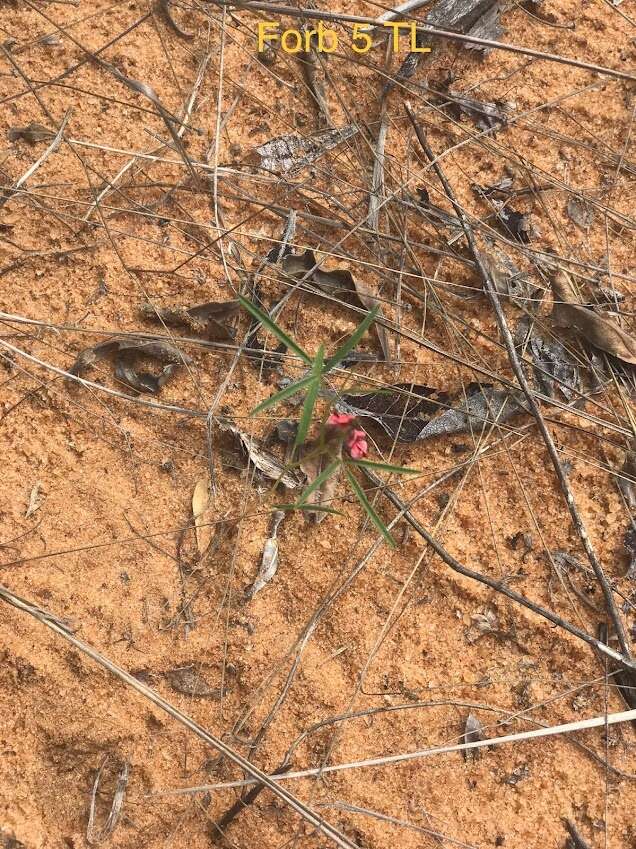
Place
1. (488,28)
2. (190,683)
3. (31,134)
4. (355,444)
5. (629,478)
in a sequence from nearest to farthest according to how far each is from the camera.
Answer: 1. (355,444)
2. (190,683)
3. (629,478)
4. (31,134)
5. (488,28)

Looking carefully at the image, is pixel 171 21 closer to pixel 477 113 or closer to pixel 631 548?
pixel 477 113

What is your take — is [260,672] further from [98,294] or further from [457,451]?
[98,294]

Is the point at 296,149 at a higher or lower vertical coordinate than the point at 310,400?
higher

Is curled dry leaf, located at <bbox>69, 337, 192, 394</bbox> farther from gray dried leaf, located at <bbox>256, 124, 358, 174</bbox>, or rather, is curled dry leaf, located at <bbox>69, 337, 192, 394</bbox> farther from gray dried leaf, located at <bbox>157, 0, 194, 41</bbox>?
gray dried leaf, located at <bbox>157, 0, 194, 41</bbox>

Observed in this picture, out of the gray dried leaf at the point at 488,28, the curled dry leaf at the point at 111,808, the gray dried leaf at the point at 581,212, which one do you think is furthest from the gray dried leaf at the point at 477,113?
the curled dry leaf at the point at 111,808

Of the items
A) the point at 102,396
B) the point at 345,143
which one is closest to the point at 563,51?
the point at 345,143

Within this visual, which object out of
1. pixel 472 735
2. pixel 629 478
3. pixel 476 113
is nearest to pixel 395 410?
pixel 629 478
